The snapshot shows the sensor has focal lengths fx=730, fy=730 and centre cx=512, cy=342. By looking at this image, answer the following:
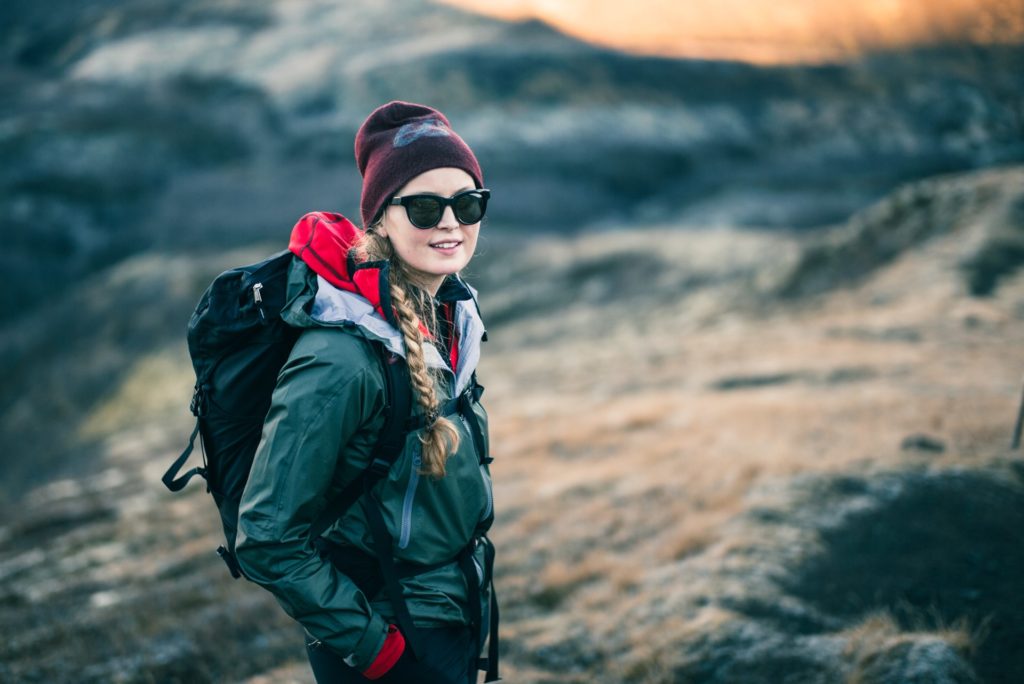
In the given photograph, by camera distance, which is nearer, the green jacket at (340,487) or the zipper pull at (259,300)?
the green jacket at (340,487)

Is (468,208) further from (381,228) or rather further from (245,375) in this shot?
(245,375)

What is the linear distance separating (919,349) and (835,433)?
21.7 ft

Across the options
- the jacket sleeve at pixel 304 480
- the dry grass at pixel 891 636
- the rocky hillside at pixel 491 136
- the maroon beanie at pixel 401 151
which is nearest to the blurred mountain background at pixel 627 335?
the dry grass at pixel 891 636

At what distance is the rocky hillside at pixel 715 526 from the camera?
460 cm

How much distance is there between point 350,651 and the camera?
212 cm

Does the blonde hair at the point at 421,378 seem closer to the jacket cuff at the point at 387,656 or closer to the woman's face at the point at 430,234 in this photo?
the woman's face at the point at 430,234

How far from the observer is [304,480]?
78.8 inches

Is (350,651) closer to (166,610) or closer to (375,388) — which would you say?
(375,388)

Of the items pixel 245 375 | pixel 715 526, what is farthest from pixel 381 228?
pixel 715 526

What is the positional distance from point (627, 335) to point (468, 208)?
76.0ft

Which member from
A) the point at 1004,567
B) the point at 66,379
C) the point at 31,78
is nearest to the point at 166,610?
the point at 1004,567

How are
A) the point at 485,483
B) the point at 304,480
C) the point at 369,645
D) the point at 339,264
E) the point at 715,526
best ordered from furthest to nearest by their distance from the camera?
the point at 715,526 → the point at 485,483 → the point at 339,264 → the point at 369,645 → the point at 304,480

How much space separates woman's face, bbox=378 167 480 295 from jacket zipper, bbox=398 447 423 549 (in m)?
0.62

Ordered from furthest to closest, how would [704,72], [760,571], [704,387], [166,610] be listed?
[704,72], [704,387], [166,610], [760,571]
